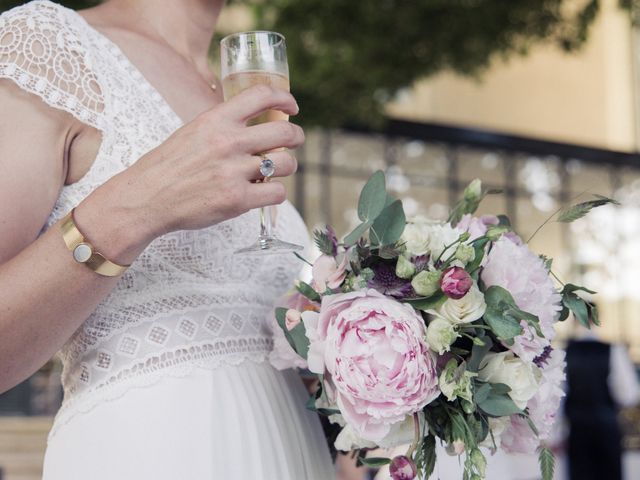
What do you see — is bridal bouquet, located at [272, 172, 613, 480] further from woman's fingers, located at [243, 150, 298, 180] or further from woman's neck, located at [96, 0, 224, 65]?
woman's neck, located at [96, 0, 224, 65]

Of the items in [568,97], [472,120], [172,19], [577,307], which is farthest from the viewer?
[568,97]

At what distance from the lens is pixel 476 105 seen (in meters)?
18.5

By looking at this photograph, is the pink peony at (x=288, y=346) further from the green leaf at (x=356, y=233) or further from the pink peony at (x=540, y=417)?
the pink peony at (x=540, y=417)

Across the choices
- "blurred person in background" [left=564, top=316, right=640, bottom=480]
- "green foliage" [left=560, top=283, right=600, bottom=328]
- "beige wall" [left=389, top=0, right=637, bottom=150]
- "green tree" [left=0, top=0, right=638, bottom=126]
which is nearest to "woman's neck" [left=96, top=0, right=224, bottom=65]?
"green foliage" [left=560, top=283, right=600, bottom=328]

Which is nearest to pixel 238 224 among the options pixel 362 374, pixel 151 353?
pixel 151 353

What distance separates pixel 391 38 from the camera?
7.02 m

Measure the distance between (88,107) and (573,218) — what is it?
0.71 metres

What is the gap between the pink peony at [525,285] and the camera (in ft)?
3.84

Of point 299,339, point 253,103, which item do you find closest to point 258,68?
point 253,103

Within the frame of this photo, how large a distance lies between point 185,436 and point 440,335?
0.41 meters

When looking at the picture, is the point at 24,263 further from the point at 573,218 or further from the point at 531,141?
the point at 531,141

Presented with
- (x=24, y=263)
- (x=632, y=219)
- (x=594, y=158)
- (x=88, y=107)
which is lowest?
(x=24, y=263)

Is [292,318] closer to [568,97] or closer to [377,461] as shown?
[377,461]

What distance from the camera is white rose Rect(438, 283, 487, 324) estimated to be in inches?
43.9
